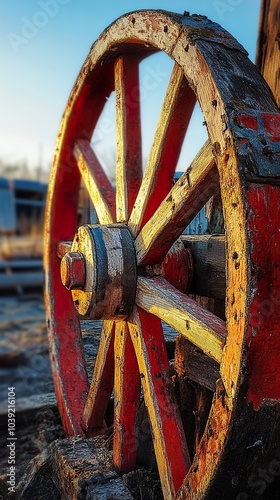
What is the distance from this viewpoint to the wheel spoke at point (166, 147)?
148cm

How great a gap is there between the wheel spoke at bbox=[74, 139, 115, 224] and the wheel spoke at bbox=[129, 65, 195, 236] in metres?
0.33

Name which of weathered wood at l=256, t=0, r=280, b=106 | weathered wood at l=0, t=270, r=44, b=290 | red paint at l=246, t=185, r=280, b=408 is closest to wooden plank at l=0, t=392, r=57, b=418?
red paint at l=246, t=185, r=280, b=408

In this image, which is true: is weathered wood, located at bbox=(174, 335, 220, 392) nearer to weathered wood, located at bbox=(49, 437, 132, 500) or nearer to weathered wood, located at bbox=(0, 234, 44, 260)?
weathered wood, located at bbox=(49, 437, 132, 500)

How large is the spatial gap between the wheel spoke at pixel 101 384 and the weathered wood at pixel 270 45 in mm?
1089

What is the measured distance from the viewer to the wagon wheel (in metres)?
1.04

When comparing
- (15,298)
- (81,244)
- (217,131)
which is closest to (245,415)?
(217,131)

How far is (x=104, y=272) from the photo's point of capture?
1.60 meters

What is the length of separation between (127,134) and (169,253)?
549 millimetres

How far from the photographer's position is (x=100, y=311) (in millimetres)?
1630

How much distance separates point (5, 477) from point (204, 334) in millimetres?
1504

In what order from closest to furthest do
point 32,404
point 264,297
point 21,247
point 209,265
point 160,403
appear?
1. point 264,297
2. point 160,403
3. point 209,265
4. point 32,404
5. point 21,247

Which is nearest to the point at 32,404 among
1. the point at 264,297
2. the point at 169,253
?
the point at 169,253

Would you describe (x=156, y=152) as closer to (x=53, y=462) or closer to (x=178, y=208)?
(x=178, y=208)

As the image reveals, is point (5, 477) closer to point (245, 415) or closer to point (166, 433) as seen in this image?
point (166, 433)
